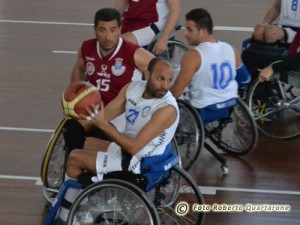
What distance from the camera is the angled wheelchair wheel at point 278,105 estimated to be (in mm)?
8023

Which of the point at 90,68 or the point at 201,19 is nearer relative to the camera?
the point at 90,68

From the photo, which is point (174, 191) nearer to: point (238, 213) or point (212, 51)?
point (238, 213)

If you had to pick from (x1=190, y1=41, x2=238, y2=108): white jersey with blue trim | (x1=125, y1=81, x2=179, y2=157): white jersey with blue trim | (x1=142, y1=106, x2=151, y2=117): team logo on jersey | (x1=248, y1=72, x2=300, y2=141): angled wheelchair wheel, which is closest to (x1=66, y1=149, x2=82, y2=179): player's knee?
(x1=125, y1=81, x2=179, y2=157): white jersey with blue trim

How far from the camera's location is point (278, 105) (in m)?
8.05

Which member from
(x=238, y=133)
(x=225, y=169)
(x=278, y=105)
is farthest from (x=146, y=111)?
(x=278, y=105)

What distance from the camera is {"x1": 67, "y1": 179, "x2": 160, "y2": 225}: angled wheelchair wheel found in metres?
5.63

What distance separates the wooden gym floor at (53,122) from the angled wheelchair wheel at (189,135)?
0.59 feet

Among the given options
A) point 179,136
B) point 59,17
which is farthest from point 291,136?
point 59,17

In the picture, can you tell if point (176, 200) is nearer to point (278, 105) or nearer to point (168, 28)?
point (278, 105)

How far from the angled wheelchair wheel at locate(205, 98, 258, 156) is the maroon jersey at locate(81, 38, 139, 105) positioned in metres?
1.06

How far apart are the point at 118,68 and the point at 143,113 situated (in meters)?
0.83

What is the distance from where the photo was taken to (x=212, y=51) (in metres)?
7.21

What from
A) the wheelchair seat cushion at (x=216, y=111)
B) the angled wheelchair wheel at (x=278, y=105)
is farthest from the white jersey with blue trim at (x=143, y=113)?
the angled wheelchair wheel at (x=278, y=105)

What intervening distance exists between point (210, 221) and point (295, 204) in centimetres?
70
